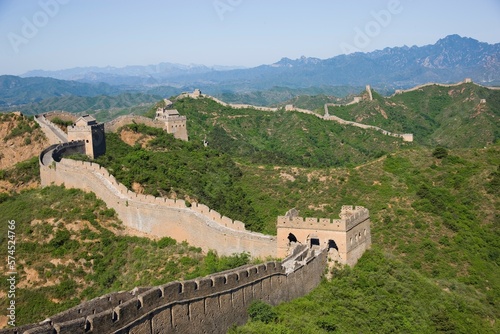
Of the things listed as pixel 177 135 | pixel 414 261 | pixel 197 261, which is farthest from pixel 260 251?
pixel 177 135

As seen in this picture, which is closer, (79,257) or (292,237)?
(292,237)

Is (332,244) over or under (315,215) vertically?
over

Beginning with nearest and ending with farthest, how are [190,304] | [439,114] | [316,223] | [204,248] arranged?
[190,304]
[316,223]
[204,248]
[439,114]

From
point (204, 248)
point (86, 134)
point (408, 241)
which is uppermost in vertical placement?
point (86, 134)

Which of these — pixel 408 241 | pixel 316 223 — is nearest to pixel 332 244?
pixel 316 223

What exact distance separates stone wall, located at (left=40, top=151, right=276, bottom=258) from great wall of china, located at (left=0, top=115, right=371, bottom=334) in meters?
0.04

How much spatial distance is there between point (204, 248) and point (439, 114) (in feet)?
323

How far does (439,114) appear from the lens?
11856 cm

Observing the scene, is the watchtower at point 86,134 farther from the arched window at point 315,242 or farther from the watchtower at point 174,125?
the arched window at point 315,242

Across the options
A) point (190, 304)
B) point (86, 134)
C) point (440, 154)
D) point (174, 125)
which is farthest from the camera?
point (174, 125)

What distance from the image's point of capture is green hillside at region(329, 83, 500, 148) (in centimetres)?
9625

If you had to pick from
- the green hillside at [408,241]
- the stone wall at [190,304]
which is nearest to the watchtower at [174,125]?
the green hillside at [408,241]
